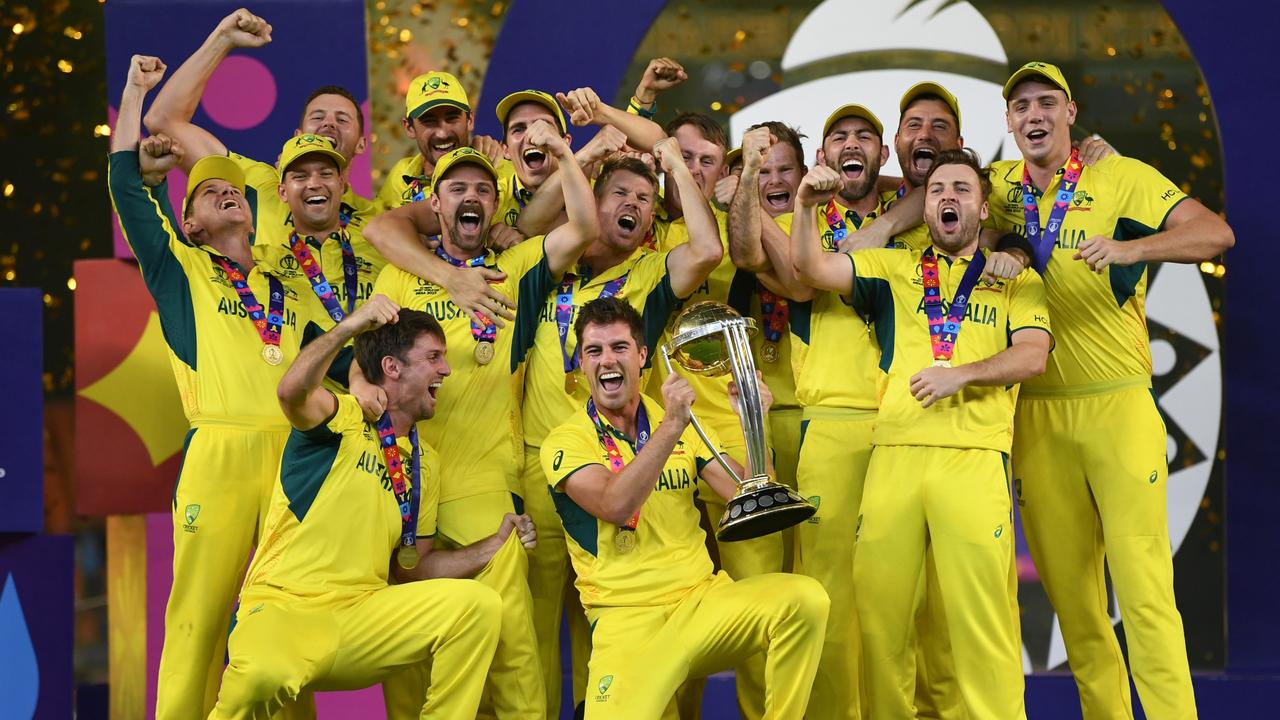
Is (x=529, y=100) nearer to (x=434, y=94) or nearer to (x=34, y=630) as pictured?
(x=434, y=94)

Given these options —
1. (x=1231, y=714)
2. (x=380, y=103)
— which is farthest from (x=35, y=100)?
(x=1231, y=714)

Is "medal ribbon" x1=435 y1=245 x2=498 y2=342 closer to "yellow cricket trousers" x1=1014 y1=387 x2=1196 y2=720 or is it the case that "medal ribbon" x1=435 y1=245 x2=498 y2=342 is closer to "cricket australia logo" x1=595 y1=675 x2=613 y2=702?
"cricket australia logo" x1=595 y1=675 x2=613 y2=702

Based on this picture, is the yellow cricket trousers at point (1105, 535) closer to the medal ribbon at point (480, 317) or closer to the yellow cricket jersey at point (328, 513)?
the medal ribbon at point (480, 317)

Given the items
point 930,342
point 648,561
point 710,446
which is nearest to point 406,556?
point 648,561

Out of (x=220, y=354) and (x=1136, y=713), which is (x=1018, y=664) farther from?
(x=220, y=354)

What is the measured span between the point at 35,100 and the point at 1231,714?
6.25 metres

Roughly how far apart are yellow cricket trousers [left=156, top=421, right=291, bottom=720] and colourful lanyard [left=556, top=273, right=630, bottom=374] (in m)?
1.05

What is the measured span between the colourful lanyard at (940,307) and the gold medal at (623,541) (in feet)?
3.67

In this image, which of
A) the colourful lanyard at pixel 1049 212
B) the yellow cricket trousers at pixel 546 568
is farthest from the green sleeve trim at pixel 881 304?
the yellow cricket trousers at pixel 546 568

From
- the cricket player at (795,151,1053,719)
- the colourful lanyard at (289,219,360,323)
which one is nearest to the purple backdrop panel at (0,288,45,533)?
the colourful lanyard at (289,219,360,323)

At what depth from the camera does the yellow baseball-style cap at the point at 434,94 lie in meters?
5.71

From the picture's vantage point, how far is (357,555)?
4.63 m

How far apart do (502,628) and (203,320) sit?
1490 millimetres

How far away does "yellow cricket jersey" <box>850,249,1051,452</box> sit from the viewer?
4750 millimetres
